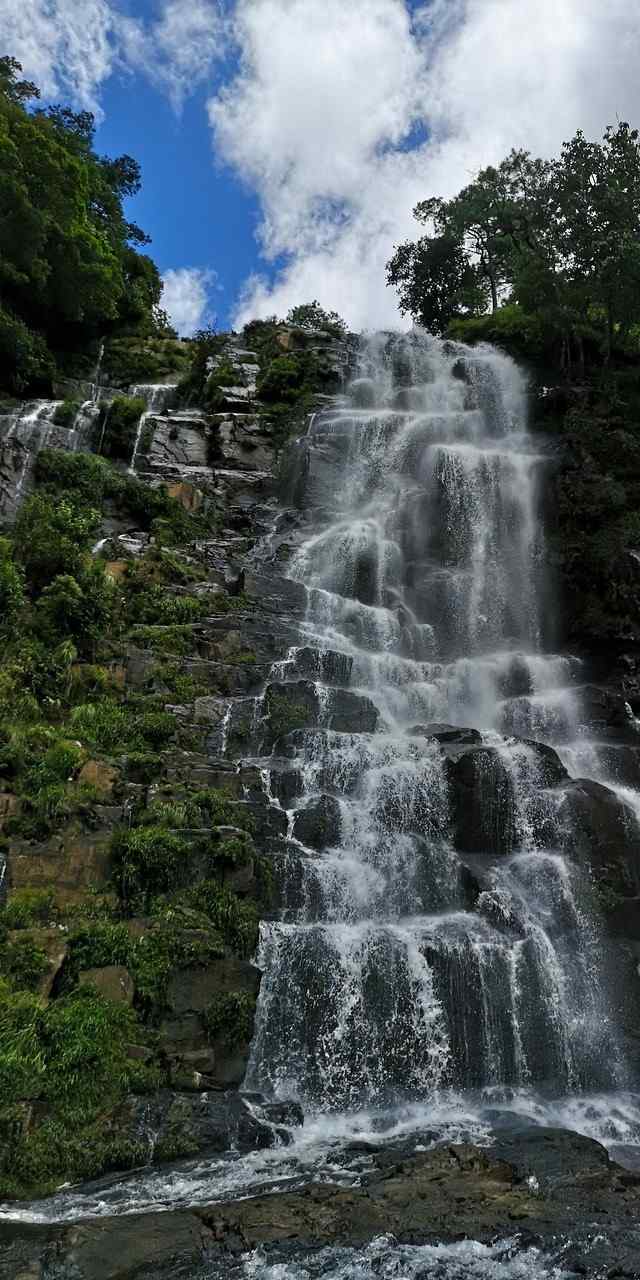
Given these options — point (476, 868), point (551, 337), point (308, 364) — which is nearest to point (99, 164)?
point (308, 364)

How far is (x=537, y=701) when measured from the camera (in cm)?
1912

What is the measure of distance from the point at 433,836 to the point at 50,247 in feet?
93.1

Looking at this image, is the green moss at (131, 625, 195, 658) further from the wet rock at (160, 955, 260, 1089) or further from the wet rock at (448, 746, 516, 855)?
the wet rock at (160, 955, 260, 1089)

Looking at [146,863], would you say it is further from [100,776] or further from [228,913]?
[100,776]

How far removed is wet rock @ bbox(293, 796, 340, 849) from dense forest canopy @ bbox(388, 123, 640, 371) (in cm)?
2126

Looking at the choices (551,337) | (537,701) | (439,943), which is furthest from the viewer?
(551,337)

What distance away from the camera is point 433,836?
14.6 metres

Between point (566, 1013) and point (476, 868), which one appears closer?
point (566, 1013)

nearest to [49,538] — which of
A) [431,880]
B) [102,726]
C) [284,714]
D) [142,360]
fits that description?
[102,726]

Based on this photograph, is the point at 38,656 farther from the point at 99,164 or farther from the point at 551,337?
the point at 99,164

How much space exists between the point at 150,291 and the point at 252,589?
103ft

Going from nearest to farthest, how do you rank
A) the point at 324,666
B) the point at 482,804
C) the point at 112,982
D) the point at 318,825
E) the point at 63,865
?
the point at 112,982 < the point at 63,865 < the point at 318,825 < the point at 482,804 < the point at 324,666

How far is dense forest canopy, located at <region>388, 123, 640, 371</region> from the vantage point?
26.6 m

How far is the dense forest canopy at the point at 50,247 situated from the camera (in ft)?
92.0
